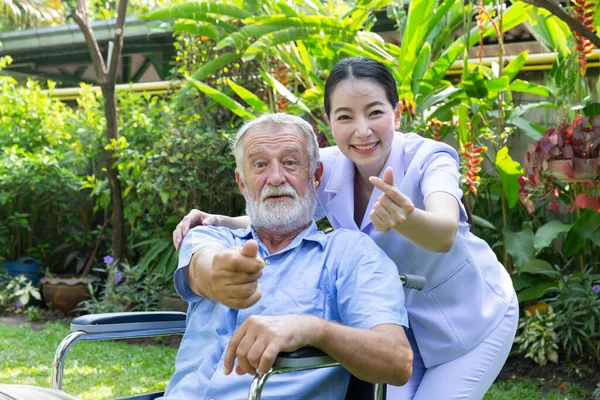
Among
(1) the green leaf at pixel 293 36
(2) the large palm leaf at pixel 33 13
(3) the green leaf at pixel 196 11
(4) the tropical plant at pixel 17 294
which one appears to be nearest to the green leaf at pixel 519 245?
(1) the green leaf at pixel 293 36

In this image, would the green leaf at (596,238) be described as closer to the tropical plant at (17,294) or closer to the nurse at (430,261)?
the nurse at (430,261)

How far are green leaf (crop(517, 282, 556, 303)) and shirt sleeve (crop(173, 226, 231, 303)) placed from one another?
245 cm

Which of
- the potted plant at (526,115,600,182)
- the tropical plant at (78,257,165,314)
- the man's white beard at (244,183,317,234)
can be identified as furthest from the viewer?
the tropical plant at (78,257,165,314)

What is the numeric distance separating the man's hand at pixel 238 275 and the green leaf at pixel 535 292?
2.93m

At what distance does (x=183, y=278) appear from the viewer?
2.21 m

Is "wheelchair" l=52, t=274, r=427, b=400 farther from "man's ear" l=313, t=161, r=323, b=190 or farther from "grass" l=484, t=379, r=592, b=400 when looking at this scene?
"grass" l=484, t=379, r=592, b=400

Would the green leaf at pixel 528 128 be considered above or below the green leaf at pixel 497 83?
below

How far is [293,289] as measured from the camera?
7.13ft

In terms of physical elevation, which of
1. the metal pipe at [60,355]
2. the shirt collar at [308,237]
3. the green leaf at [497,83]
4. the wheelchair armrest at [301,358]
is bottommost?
the metal pipe at [60,355]

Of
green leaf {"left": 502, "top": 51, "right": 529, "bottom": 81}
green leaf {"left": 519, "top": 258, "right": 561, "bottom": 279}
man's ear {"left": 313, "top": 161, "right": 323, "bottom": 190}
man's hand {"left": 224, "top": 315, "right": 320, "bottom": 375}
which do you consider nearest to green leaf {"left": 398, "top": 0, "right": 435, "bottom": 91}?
green leaf {"left": 502, "top": 51, "right": 529, "bottom": 81}

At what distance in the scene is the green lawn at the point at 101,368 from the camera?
395 centimetres

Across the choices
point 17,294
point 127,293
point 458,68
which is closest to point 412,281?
point 458,68

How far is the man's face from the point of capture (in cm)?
225

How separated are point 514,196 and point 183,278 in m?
2.64
